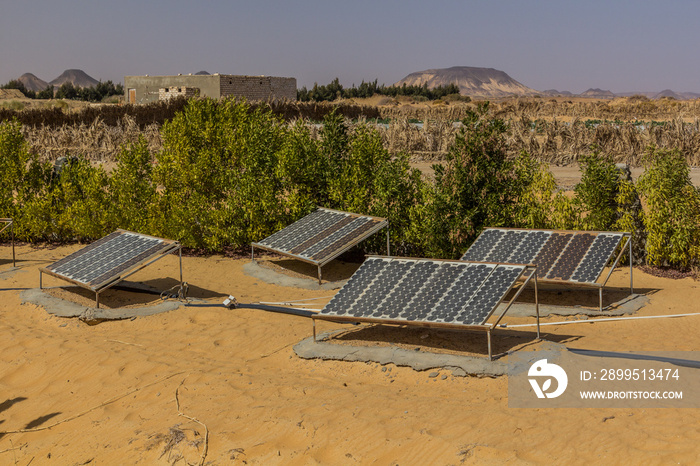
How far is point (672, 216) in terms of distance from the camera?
12.4 m

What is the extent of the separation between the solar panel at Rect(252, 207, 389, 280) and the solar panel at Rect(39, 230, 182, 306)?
Result: 2.23 metres

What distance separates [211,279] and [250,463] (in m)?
7.11

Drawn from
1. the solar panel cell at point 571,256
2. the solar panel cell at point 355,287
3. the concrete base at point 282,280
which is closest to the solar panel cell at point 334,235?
the concrete base at point 282,280

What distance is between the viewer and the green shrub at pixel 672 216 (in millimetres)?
12305

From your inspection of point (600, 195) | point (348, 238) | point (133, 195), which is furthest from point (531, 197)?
point (133, 195)

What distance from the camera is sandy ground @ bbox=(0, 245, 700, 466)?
18.6 feet

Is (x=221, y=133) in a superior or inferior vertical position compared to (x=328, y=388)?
superior

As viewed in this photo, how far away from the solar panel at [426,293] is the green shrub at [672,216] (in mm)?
5284

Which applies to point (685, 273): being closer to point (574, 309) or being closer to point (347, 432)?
point (574, 309)

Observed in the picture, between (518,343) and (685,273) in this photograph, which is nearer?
(518,343)

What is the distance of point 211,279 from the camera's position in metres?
12.6

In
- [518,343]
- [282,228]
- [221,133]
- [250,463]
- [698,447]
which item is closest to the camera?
[698,447]

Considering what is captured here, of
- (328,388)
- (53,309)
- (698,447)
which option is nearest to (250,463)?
(328,388)

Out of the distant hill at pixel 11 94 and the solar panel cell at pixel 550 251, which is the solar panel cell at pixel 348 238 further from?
the distant hill at pixel 11 94
